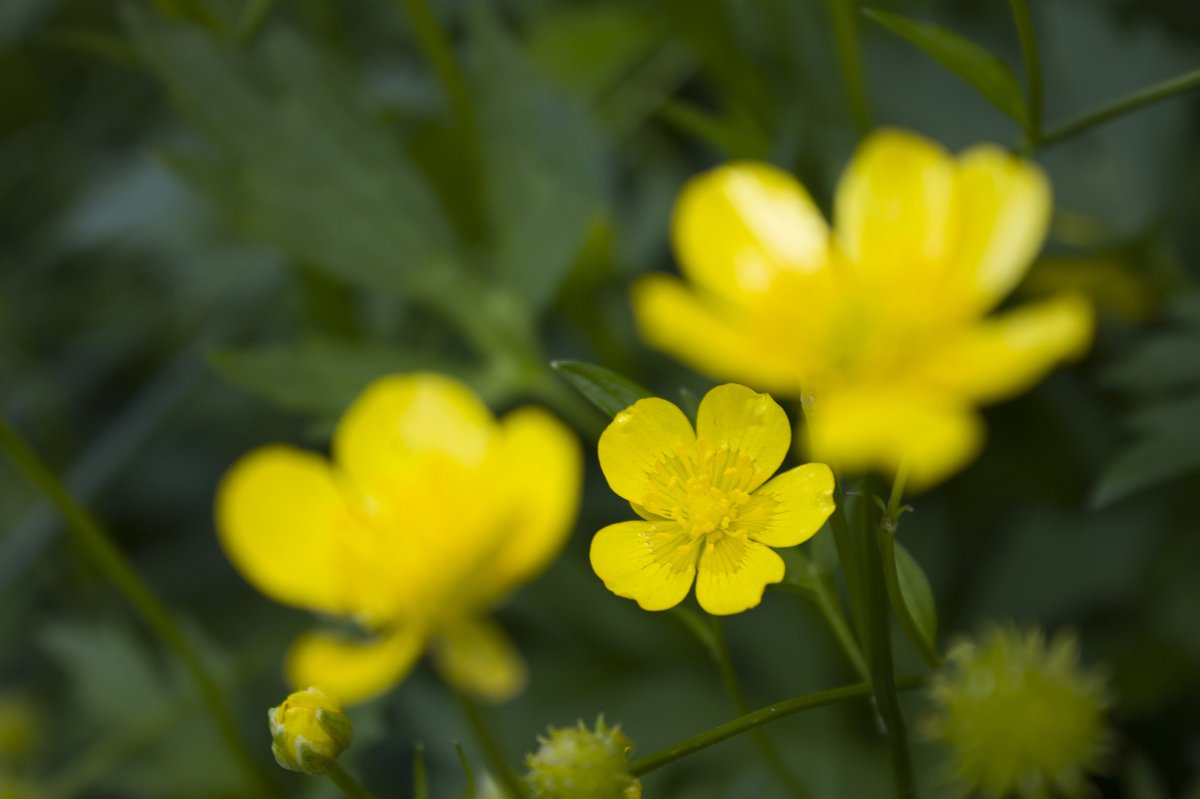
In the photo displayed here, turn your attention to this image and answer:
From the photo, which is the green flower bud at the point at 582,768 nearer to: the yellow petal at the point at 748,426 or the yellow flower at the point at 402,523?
the yellow petal at the point at 748,426

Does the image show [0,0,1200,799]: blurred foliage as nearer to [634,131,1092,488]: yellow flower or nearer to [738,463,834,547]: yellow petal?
[634,131,1092,488]: yellow flower

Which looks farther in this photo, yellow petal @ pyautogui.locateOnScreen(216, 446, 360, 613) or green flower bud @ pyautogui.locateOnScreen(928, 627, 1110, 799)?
yellow petal @ pyautogui.locateOnScreen(216, 446, 360, 613)

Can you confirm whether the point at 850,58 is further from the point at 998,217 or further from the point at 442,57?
the point at 442,57

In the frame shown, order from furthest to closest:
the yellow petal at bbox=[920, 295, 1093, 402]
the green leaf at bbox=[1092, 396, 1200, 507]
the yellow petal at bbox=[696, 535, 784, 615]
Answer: the green leaf at bbox=[1092, 396, 1200, 507] < the yellow petal at bbox=[920, 295, 1093, 402] < the yellow petal at bbox=[696, 535, 784, 615]

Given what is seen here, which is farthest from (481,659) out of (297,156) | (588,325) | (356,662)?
(297,156)

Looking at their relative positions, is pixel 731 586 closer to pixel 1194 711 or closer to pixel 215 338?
pixel 1194 711

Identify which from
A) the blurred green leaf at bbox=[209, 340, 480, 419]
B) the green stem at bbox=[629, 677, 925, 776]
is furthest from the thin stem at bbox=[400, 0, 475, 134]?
the green stem at bbox=[629, 677, 925, 776]

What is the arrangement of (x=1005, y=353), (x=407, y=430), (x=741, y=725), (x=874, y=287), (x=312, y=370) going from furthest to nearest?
(x=312, y=370) < (x=407, y=430) < (x=874, y=287) < (x=1005, y=353) < (x=741, y=725)

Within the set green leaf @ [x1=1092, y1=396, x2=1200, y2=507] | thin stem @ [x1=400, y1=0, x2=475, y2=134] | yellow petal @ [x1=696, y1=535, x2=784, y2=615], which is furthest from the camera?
thin stem @ [x1=400, y1=0, x2=475, y2=134]
